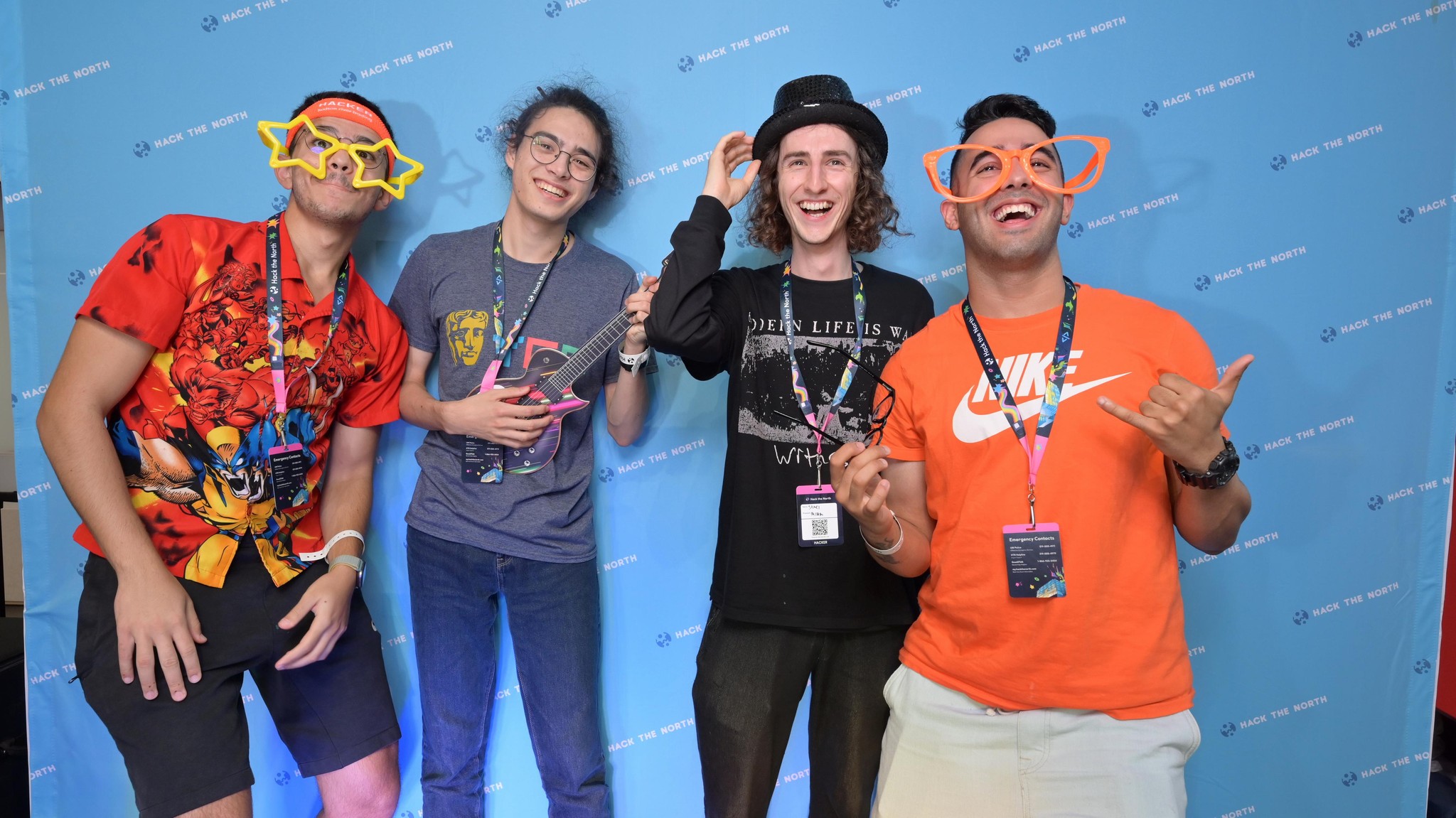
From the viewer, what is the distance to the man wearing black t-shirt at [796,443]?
1.73 metres

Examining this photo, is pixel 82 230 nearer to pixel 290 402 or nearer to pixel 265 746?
pixel 290 402

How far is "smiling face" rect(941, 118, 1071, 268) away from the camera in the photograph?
1.55 metres

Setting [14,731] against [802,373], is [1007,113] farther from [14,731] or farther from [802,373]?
[14,731]

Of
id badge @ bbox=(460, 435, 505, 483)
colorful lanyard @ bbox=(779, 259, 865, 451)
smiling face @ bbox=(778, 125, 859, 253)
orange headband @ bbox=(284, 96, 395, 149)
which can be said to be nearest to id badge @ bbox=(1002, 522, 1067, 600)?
colorful lanyard @ bbox=(779, 259, 865, 451)

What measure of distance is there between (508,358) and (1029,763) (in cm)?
155

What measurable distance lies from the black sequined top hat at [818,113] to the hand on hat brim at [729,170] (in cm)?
4

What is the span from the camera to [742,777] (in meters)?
1.74

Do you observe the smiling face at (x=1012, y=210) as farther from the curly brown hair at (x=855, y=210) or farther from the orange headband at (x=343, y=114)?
the orange headband at (x=343, y=114)

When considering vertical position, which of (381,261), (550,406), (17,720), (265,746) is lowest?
(265,746)

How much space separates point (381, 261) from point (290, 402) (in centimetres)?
69

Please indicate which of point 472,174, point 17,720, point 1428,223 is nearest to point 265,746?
point 17,720

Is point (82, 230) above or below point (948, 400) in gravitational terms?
above

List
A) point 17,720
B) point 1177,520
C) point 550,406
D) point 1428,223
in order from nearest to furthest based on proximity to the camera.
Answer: point 1177,520, point 550,406, point 1428,223, point 17,720

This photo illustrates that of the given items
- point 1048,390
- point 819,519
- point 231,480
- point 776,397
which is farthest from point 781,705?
point 231,480
